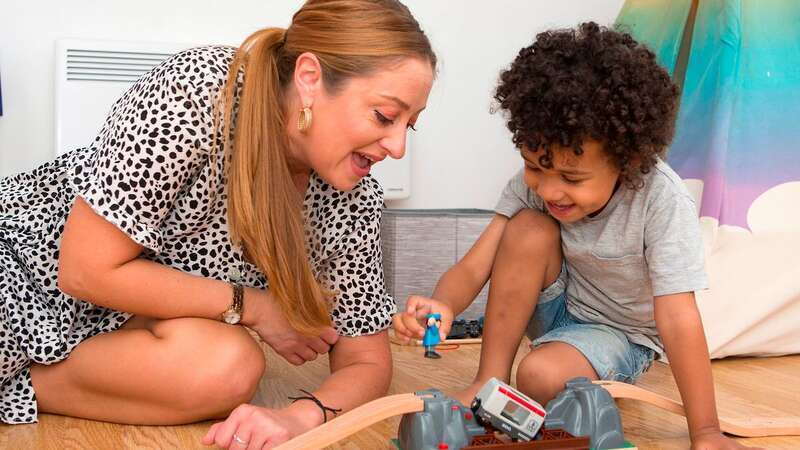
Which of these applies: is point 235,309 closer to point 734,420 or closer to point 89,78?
point 734,420

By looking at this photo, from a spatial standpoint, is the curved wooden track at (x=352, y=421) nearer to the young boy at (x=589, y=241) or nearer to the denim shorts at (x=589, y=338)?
the young boy at (x=589, y=241)

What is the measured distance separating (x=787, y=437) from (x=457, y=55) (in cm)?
160

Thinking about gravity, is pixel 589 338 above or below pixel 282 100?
below

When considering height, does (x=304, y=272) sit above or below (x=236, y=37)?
below

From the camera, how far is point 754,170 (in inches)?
71.5

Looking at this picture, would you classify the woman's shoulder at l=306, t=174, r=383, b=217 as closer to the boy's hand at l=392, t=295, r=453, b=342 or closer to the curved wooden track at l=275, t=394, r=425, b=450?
the boy's hand at l=392, t=295, r=453, b=342

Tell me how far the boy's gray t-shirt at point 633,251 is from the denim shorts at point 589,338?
2 centimetres

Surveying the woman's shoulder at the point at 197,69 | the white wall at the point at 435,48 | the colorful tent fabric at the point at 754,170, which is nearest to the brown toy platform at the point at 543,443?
the woman's shoulder at the point at 197,69

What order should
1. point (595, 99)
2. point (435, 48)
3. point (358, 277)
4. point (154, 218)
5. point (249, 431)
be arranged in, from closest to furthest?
point (249, 431), point (154, 218), point (595, 99), point (358, 277), point (435, 48)

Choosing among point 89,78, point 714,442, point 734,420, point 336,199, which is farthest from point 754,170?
point 89,78

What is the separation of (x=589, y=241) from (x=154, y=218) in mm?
637

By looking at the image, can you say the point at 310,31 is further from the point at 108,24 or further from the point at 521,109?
the point at 108,24

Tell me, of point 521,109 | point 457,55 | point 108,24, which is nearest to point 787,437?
point 521,109

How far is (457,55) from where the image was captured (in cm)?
254
